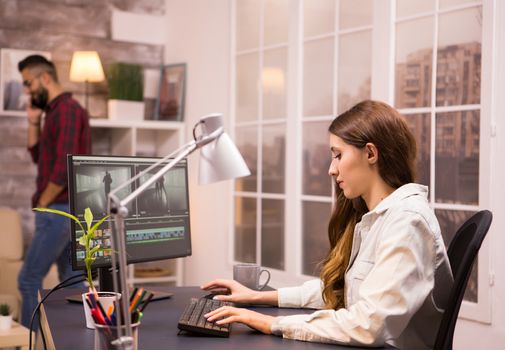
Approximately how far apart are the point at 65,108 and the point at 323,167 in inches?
59.3

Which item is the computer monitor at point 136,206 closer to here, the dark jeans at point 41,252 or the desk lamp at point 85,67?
the dark jeans at point 41,252

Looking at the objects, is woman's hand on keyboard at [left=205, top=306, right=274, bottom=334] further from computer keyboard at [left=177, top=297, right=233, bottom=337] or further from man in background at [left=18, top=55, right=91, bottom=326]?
man in background at [left=18, top=55, right=91, bottom=326]

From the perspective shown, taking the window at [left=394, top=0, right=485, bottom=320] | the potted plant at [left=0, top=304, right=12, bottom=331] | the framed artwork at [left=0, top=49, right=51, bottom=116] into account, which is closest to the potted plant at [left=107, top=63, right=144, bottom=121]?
the framed artwork at [left=0, top=49, right=51, bottom=116]

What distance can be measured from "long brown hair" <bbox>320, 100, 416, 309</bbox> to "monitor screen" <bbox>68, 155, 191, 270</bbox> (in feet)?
1.89

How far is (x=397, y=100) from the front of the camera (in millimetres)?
3551

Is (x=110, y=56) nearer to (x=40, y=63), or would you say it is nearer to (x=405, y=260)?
(x=40, y=63)

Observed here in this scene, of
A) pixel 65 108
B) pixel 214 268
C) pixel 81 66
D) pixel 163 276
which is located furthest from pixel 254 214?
pixel 81 66

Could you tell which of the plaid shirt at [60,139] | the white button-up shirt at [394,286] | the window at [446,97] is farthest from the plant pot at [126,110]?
the white button-up shirt at [394,286]

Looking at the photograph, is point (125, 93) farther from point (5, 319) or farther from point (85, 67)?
point (5, 319)

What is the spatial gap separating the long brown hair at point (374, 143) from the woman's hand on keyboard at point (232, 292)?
22 centimetres

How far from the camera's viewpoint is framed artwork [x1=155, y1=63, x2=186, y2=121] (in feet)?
17.6

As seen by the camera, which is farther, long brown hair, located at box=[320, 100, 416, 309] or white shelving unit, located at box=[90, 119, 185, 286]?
white shelving unit, located at box=[90, 119, 185, 286]

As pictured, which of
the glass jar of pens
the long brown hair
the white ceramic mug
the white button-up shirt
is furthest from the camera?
the white ceramic mug

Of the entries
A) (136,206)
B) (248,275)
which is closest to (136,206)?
(136,206)
